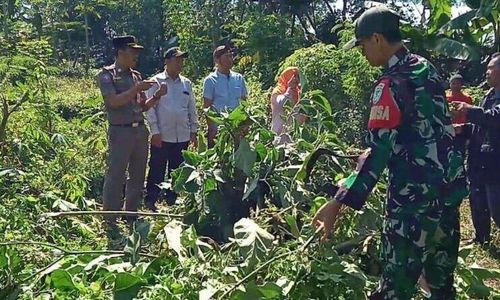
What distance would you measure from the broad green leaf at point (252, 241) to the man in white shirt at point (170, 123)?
2994 mm

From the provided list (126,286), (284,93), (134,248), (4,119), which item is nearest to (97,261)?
(134,248)

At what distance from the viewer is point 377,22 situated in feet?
9.12

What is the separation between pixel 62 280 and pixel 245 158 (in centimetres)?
112

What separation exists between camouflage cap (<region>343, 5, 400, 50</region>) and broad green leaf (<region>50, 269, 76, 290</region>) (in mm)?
1746

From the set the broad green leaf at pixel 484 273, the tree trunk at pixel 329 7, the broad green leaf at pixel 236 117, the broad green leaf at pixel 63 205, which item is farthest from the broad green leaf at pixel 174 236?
the tree trunk at pixel 329 7

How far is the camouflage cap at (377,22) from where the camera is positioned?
9.11ft

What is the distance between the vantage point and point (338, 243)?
3311 millimetres

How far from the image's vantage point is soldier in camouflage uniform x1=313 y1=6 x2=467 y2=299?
109 inches

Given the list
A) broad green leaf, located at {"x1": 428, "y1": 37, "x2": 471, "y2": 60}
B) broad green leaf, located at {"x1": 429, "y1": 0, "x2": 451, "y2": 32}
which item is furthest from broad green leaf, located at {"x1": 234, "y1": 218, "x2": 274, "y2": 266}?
broad green leaf, located at {"x1": 428, "y1": 37, "x2": 471, "y2": 60}

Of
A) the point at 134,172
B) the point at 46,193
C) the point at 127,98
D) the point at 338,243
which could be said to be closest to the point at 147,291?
the point at 338,243

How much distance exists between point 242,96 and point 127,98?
1431mm

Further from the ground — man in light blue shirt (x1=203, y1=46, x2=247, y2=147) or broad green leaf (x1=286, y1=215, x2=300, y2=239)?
man in light blue shirt (x1=203, y1=46, x2=247, y2=147)

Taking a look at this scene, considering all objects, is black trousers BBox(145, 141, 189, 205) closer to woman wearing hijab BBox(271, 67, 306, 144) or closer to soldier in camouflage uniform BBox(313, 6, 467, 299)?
woman wearing hijab BBox(271, 67, 306, 144)

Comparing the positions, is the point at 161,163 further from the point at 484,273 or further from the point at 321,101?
the point at 484,273
